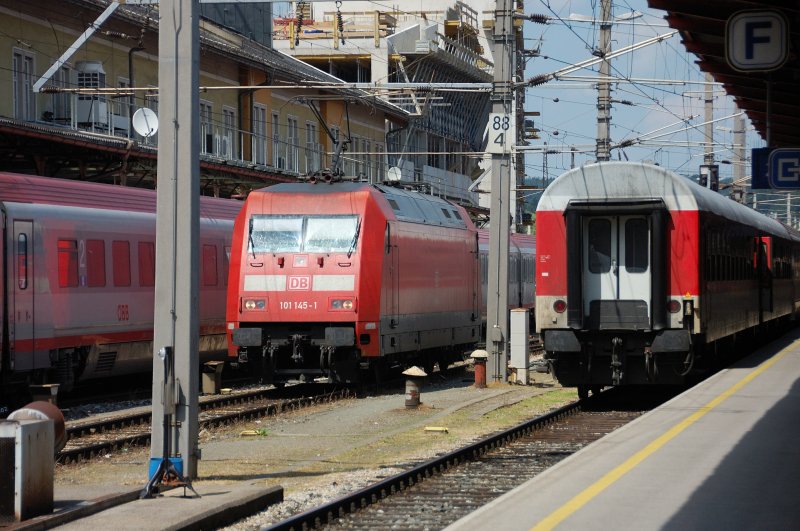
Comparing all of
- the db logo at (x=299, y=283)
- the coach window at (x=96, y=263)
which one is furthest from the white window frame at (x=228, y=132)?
the db logo at (x=299, y=283)

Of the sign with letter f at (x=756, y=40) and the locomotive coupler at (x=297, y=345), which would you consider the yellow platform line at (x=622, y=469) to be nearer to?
the sign with letter f at (x=756, y=40)

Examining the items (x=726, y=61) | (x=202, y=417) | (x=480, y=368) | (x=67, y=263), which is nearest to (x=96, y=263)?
(x=67, y=263)

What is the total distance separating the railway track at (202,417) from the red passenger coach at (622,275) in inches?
171

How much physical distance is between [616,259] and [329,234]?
5218 mm

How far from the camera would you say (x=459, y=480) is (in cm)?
1340

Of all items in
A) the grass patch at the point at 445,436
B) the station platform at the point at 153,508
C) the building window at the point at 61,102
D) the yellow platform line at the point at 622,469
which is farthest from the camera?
the building window at the point at 61,102

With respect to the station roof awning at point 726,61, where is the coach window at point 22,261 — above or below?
below

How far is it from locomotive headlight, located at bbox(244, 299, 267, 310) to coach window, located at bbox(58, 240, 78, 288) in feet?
9.18

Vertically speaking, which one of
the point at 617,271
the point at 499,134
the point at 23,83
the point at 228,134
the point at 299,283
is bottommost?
the point at 299,283

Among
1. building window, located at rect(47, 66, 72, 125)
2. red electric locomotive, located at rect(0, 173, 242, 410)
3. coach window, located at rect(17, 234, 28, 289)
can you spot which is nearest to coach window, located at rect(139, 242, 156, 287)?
red electric locomotive, located at rect(0, 173, 242, 410)

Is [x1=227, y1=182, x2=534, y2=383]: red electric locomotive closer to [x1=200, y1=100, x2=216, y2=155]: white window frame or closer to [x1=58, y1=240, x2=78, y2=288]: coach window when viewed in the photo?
[x1=58, y1=240, x2=78, y2=288]: coach window

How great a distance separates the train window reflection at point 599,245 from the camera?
19.5 m

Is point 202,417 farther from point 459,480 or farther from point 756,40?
point 756,40

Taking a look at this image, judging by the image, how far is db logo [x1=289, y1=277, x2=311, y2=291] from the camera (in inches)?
883
